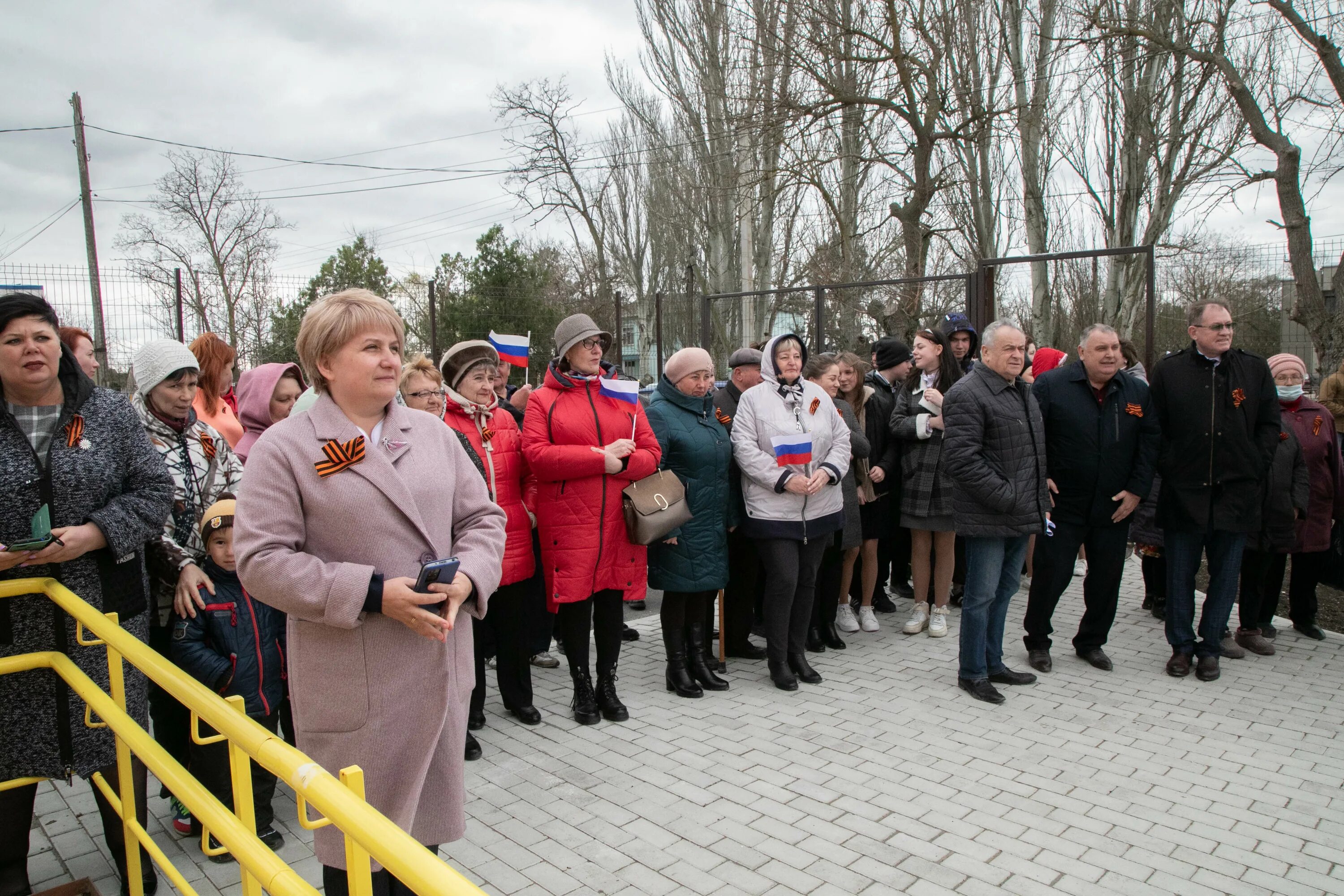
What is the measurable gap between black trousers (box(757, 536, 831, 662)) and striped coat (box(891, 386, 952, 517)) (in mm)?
1148

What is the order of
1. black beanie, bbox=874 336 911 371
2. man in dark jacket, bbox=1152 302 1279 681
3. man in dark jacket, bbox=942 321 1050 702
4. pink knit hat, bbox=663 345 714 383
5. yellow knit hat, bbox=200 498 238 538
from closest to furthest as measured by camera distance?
yellow knit hat, bbox=200 498 238 538 → man in dark jacket, bbox=942 321 1050 702 → pink knit hat, bbox=663 345 714 383 → man in dark jacket, bbox=1152 302 1279 681 → black beanie, bbox=874 336 911 371

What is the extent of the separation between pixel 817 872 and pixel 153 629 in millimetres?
2671

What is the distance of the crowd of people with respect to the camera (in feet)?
7.11

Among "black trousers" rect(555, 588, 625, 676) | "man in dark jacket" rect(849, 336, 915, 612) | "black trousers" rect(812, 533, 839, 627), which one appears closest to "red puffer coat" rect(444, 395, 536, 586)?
"black trousers" rect(555, 588, 625, 676)

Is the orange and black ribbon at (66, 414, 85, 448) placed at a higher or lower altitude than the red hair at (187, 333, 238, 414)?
lower

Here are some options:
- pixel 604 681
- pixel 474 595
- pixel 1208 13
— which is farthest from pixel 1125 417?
pixel 1208 13

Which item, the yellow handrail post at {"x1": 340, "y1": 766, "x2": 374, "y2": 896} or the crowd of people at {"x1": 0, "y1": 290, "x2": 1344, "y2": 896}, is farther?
the crowd of people at {"x1": 0, "y1": 290, "x2": 1344, "y2": 896}

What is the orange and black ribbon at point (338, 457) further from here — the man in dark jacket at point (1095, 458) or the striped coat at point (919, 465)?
the striped coat at point (919, 465)

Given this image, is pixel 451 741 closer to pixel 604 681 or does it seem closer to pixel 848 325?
pixel 604 681

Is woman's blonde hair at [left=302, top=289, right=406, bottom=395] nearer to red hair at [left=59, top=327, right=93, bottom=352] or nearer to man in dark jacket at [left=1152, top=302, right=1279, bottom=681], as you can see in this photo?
red hair at [left=59, top=327, right=93, bottom=352]

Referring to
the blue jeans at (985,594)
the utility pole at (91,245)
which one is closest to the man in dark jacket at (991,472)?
the blue jeans at (985,594)

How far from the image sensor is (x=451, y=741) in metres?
2.32

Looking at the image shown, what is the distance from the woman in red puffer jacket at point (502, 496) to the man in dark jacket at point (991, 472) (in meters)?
2.34

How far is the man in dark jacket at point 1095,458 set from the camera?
525 cm
